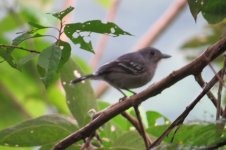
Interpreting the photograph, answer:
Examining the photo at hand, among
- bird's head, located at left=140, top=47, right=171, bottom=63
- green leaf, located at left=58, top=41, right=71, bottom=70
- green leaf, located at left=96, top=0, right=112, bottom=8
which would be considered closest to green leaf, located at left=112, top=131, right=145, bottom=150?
green leaf, located at left=58, top=41, right=71, bottom=70

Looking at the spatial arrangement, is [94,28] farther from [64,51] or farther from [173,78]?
[173,78]

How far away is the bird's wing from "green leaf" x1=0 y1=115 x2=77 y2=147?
91 centimetres

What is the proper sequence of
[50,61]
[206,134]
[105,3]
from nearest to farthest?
[206,134]
[50,61]
[105,3]

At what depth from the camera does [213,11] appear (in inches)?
54.4

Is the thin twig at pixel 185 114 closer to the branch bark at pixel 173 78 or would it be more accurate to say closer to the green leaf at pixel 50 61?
the branch bark at pixel 173 78

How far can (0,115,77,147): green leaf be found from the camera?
1573 mm

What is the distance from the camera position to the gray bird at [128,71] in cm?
247

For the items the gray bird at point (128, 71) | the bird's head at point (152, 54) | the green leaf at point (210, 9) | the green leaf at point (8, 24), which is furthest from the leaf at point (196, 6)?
the green leaf at point (8, 24)

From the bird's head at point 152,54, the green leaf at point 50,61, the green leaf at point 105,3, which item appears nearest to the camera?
the green leaf at point 50,61

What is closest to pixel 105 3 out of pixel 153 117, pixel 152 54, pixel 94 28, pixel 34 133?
pixel 152 54

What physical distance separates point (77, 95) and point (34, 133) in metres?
0.22

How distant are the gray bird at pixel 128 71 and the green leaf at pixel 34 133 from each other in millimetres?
684

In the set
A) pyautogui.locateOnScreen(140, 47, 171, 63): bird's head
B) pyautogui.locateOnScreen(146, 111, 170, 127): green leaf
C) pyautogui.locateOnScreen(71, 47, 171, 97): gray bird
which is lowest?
pyautogui.locateOnScreen(140, 47, 171, 63): bird's head

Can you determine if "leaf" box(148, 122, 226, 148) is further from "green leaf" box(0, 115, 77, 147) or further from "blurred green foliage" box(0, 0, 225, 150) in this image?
"green leaf" box(0, 115, 77, 147)
